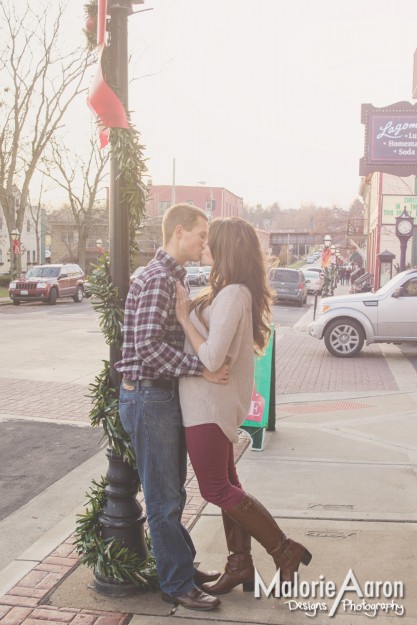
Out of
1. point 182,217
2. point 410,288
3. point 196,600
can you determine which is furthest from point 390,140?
point 196,600

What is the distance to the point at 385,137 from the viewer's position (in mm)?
22750

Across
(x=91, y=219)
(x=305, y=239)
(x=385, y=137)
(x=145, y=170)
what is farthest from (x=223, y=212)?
(x=145, y=170)

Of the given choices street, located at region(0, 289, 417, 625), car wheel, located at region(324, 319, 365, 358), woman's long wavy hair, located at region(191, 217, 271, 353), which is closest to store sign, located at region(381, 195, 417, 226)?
car wheel, located at region(324, 319, 365, 358)

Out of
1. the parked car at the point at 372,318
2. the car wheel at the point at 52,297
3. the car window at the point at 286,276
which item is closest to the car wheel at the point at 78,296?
the car wheel at the point at 52,297

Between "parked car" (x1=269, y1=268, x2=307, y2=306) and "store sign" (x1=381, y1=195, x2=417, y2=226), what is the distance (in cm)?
486

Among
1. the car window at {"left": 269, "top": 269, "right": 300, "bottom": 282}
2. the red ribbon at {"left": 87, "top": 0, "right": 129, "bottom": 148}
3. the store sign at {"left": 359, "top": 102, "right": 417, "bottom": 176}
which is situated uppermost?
the store sign at {"left": 359, "top": 102, "right": 417, "bottom": 176}

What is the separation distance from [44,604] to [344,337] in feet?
36.9

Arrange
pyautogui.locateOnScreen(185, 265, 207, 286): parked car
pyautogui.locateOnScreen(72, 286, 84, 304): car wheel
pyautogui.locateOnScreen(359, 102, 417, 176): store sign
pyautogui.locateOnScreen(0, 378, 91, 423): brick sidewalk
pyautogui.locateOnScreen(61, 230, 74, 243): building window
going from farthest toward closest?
pyautogui.locateOnScreen(61, 230, 74, 243): building window, pyautogui.locateOnScreen(185, 265, 207, 286): parked car, pyautogui.locateOnScreen(72, 286, 84, 304): car wheel, pyautogui.locateOnScreen(359, 102, 417, 176): store sign, pyautogui.locateOnScreen(0, 378, 91, 423): brick sidewalk

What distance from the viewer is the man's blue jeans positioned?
127 inches

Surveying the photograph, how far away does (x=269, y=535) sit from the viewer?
3381mm

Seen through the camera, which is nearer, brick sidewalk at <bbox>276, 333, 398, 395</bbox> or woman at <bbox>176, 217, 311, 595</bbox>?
woman at <bbox>176, 217, 311, 595</bbox>

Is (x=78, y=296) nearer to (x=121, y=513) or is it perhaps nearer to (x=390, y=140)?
(x=390, y=140)

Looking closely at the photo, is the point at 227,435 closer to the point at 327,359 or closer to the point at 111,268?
the point at 111,268

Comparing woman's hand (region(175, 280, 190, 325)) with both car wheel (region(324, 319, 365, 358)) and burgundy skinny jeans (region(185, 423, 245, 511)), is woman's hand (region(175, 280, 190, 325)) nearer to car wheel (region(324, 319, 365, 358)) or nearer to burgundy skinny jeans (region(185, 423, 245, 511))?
burgundy skinny jeans (region(185, 423, 245, 511))
